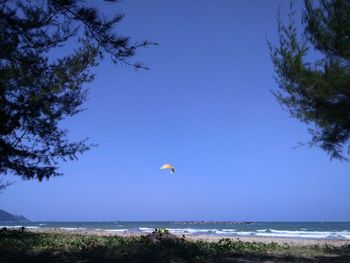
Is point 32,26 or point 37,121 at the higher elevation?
point 32,26

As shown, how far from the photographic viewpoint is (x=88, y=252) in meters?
9.59

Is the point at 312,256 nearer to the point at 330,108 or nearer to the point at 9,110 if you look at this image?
the point at 330,108

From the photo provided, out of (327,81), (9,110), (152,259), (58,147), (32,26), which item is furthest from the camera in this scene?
(327,81)

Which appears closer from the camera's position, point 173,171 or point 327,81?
point 327,81

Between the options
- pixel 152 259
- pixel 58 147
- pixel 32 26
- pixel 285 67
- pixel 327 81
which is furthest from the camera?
pixel 285 67

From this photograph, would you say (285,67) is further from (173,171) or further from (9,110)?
(9,110)

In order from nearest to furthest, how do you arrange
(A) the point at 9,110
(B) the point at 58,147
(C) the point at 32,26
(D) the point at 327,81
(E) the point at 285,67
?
(C) the point at 32,26 < (A) the point at 9,110 < (B) the point at 58,147 < (D) the point at 327,81 < (E) the point at 285,67

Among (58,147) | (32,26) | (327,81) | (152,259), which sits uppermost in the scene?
(327,81)

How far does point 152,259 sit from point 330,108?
6775mm

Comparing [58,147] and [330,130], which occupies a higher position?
[330,130]

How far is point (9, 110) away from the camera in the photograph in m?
9.48

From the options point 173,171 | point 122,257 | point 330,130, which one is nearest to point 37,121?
point 122,257

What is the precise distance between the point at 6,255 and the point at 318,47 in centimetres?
942

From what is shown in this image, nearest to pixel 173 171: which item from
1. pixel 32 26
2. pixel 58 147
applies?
pixel 58 147
